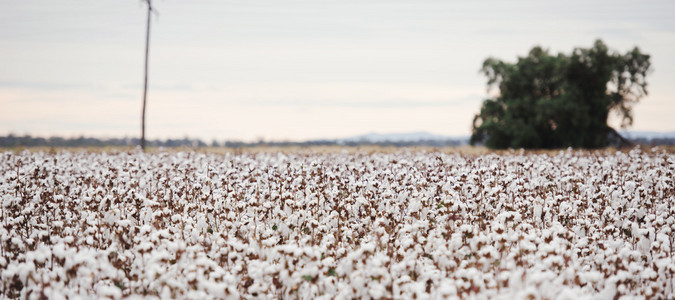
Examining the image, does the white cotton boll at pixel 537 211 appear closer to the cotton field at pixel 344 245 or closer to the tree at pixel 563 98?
the cotton field at pixel 344 245

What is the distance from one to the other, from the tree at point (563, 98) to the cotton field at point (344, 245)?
92.6 ft

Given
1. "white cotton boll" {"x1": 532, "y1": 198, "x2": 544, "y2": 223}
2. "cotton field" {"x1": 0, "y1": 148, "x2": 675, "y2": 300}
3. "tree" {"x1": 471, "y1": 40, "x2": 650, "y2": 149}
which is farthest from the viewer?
"tree" {"x1": 471, "y1": 40, "x2": 650, "y2": 149}

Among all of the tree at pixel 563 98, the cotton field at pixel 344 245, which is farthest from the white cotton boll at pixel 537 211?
the tree at pixel 563 98

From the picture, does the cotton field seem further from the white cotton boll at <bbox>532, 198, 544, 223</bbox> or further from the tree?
the tree

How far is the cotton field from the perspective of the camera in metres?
5.92

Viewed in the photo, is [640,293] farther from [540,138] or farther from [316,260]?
[540,138]

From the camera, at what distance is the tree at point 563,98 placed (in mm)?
40281

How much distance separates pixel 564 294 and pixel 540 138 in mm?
39758

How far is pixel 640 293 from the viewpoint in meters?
6.62

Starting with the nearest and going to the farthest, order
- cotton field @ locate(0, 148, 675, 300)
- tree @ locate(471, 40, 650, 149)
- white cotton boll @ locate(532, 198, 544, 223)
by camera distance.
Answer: cotton field @ locate(0, 148, 675, 300) → white cotton boll @ locate(532, 198, 544, 223) → tree @ locate(471, 40, 650, 149)

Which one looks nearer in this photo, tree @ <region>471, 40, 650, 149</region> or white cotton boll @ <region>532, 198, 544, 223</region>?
white cotton boll @ <region>532, 198, 544, 223</region>

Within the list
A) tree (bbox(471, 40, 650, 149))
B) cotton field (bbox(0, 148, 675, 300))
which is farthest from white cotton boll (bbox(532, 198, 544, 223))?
tree (bbox(471, 40, 650, 149))

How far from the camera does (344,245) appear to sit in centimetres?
827

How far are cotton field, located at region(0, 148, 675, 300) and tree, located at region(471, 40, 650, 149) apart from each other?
2823 centimetres
